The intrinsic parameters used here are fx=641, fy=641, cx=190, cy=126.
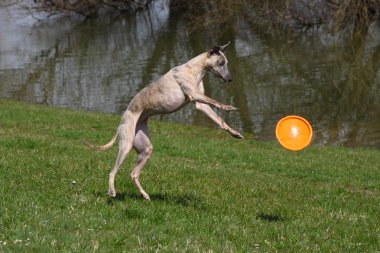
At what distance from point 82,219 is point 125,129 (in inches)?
73.7

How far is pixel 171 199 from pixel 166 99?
4.53 feet

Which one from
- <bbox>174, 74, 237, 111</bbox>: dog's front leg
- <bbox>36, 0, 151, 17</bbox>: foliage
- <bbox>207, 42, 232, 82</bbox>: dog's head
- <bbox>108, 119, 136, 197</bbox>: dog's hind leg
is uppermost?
<bbox>207, 42, 232, 82</bbox>: dog's head

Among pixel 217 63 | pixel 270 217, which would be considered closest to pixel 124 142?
pixel 217 63

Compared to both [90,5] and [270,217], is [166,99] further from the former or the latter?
[90,5]

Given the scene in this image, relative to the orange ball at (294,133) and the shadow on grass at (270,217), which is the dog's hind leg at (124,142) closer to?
the shadow on grass at (270,217)

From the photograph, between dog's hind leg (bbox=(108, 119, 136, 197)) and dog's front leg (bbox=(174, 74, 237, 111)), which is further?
dog's hind leg (bbox=(108, 119, 136, 197))

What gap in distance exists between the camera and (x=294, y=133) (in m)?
9.70

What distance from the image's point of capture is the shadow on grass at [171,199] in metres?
8.31

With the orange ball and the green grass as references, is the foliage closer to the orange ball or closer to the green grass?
the green grass

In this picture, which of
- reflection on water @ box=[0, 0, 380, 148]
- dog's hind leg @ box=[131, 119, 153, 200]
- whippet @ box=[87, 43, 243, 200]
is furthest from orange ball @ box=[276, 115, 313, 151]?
reflection on water @ box=[0, 0, 380, 148]

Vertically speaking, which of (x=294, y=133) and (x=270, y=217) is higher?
(x=294, y=133)

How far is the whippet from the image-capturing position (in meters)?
8.30

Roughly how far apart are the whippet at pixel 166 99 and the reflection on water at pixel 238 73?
498 inches

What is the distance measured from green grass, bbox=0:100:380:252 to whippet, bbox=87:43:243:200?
717 millimetres
